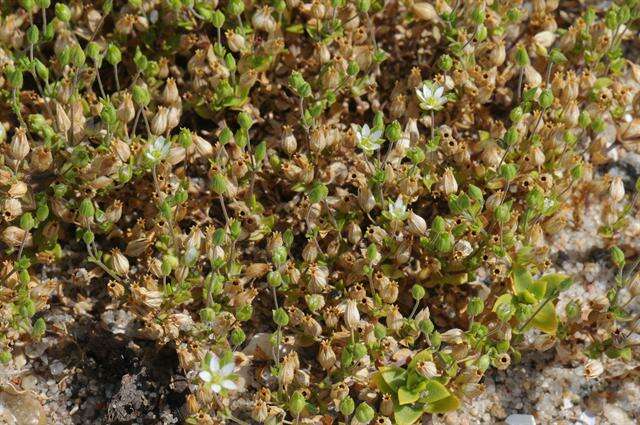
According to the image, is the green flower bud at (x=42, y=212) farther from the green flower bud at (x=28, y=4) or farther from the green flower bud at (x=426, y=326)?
the green flower bud at (x=426, y=326)

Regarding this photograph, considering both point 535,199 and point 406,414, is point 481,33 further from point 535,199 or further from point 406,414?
point 406,414

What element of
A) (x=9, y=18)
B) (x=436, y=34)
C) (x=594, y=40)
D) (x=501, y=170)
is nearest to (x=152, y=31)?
(x=9, y=18)

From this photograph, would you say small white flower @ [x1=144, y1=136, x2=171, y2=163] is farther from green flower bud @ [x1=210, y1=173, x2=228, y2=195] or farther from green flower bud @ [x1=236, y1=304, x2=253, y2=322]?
green flower bud @ [x1=236, y1=304, x2=253, y2=322]

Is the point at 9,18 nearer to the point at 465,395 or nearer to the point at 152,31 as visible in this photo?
the point at 152,31

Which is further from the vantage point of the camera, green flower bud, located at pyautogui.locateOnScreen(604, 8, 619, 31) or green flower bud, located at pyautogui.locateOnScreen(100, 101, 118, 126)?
green flower bud, located at pyautogui.locateOnScreen(604, 8, 619, 31)

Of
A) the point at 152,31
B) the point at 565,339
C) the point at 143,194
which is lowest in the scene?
the point at 565,339

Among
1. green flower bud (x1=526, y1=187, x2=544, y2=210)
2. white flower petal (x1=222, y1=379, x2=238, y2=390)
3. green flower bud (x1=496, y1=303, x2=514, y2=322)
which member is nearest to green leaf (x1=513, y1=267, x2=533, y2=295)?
green flower bud (x1=496, y1=303, x2=514, y2=322)
